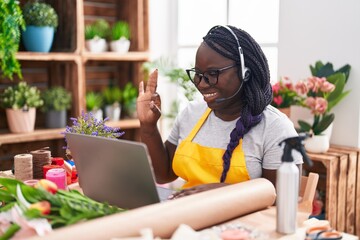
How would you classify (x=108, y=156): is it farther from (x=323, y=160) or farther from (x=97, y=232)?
(x=323, y=160)

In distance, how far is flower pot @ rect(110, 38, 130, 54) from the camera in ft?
11.6

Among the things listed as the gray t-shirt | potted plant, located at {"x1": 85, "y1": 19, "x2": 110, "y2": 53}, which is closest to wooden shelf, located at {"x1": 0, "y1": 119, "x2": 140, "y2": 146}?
potted plant, located at {"x1": 85, "y1": 19, "x2": 110, "y2": 53}

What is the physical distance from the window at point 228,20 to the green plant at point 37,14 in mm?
1047

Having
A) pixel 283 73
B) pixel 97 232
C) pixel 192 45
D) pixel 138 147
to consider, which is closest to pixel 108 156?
pixel 138 147

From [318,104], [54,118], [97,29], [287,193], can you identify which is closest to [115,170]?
[287,193]

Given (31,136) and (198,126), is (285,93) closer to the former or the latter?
(198,126)

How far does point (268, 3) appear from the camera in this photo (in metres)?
3.30

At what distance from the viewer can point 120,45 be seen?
354 centimetres

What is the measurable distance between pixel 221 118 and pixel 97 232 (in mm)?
936

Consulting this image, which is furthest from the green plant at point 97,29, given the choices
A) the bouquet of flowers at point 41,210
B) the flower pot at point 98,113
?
the bouquet of flowers at point 41,210

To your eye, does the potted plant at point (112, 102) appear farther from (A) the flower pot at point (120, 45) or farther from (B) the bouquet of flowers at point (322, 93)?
(B) the bouquet of flowers at point (322, 93)

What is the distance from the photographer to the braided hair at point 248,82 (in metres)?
1.67

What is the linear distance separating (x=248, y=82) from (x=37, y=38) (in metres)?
1.89

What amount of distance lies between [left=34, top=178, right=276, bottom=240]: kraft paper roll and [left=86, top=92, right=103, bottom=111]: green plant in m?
2.33
